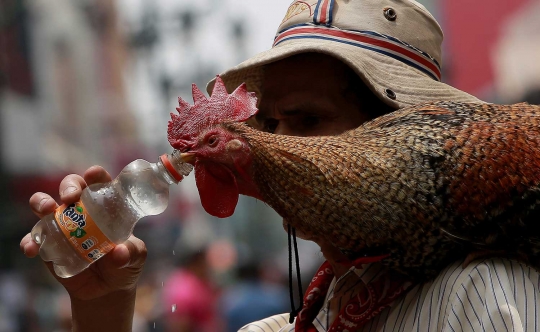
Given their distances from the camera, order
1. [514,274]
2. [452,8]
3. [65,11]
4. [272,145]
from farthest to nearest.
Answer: [65,11], [452,8], [272,145], [514,274]

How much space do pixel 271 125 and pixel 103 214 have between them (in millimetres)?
587

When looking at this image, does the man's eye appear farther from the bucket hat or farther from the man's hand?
the man's hand

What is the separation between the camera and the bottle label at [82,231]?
6.28 feet

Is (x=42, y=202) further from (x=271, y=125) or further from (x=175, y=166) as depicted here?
(x=271, y=125)

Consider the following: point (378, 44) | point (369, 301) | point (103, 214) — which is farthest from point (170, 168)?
point (378, 44)

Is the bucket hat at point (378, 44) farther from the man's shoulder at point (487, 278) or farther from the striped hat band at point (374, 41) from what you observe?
the man's shoulder at point (487, 278)

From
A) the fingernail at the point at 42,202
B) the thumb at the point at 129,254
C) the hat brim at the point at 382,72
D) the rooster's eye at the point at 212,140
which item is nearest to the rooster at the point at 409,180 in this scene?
Answer: the rooster's eye at the point at 212,140

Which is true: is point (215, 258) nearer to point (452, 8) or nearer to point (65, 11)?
point (452, 8)

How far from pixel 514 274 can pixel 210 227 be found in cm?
2322

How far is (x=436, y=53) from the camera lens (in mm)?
2334

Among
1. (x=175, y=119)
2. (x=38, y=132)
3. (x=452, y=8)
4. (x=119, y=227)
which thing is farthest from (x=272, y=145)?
(x=38, y=132)

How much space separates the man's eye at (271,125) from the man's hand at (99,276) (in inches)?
20.2

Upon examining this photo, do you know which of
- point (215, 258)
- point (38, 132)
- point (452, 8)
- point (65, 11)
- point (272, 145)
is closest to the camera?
point (272, 145)

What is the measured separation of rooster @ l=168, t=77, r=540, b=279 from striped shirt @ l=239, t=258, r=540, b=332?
47 mm
